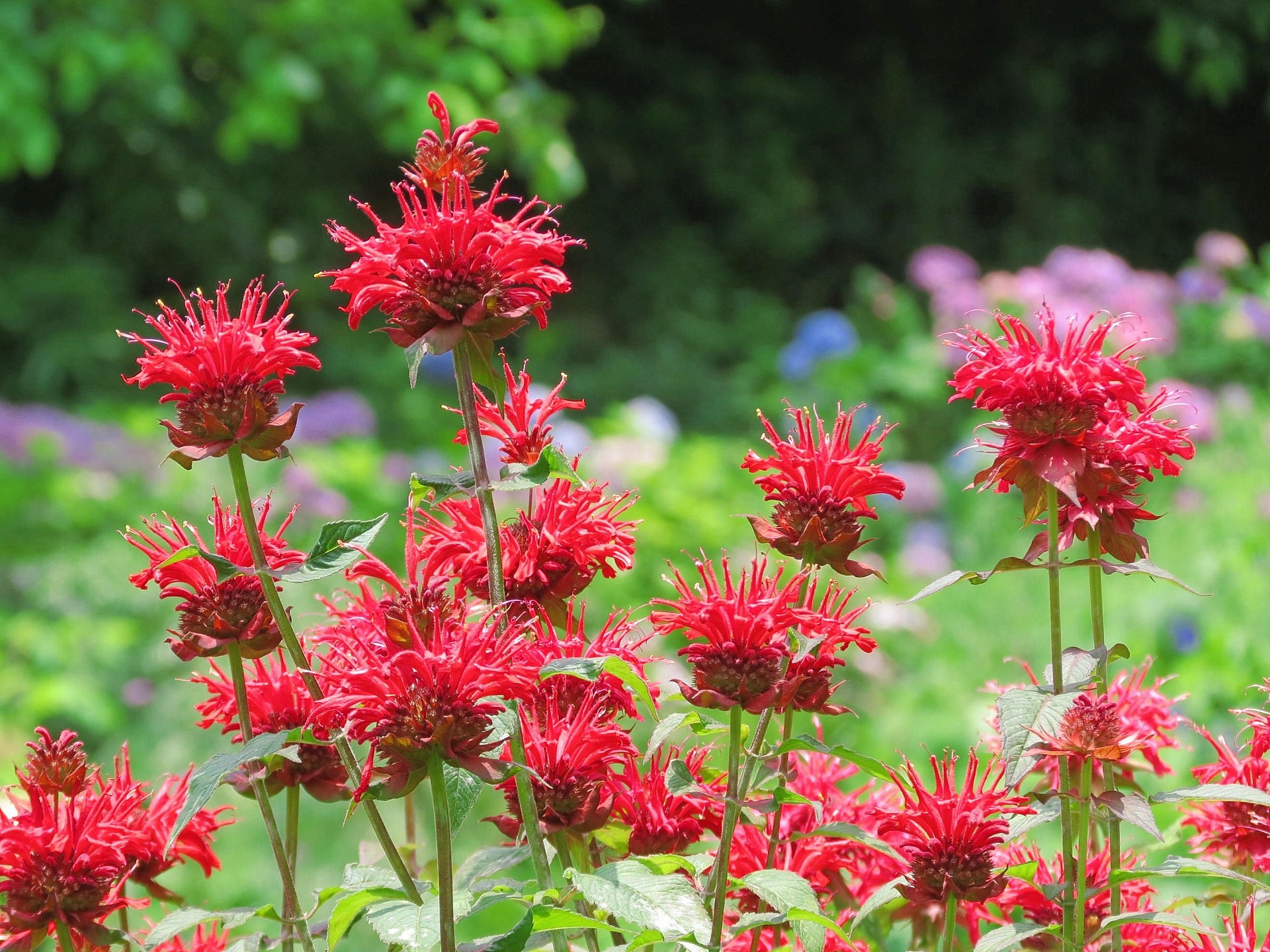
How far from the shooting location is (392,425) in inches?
166

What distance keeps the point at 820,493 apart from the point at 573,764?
0.58ft

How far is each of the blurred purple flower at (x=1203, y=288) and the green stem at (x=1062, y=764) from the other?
12.8 feet

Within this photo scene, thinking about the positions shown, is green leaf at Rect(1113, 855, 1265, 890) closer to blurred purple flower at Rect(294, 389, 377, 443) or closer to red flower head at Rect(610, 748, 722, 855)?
red flower head at Rect(610, 748, 722, 855)

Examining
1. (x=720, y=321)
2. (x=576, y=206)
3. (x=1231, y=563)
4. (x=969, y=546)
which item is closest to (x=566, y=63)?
(x=576, y=206)

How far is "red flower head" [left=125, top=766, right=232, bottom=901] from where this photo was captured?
699mm

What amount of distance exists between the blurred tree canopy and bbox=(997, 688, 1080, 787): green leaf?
347 cm

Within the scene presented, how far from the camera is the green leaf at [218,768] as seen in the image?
1.83 ft

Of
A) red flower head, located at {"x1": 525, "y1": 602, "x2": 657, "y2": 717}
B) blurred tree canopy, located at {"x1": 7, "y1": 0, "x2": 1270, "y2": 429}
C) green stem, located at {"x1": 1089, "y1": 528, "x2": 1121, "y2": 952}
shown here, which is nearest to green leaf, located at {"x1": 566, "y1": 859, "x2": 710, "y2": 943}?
red flower head, located at {"x1": 525, "y1": 602, "x2": 657, "y2": 717}

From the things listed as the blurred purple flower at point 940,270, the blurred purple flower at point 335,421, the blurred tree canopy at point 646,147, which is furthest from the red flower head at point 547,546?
the blurred purple flower at point 940,270

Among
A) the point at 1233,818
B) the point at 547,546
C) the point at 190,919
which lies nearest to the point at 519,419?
the point at 547,546

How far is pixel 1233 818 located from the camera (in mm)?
708

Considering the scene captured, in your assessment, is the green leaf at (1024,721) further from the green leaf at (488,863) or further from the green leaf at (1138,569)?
the green leaf at (488,863)

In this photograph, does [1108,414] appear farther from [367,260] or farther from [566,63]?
[566,63]

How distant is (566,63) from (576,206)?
23.0 inches
